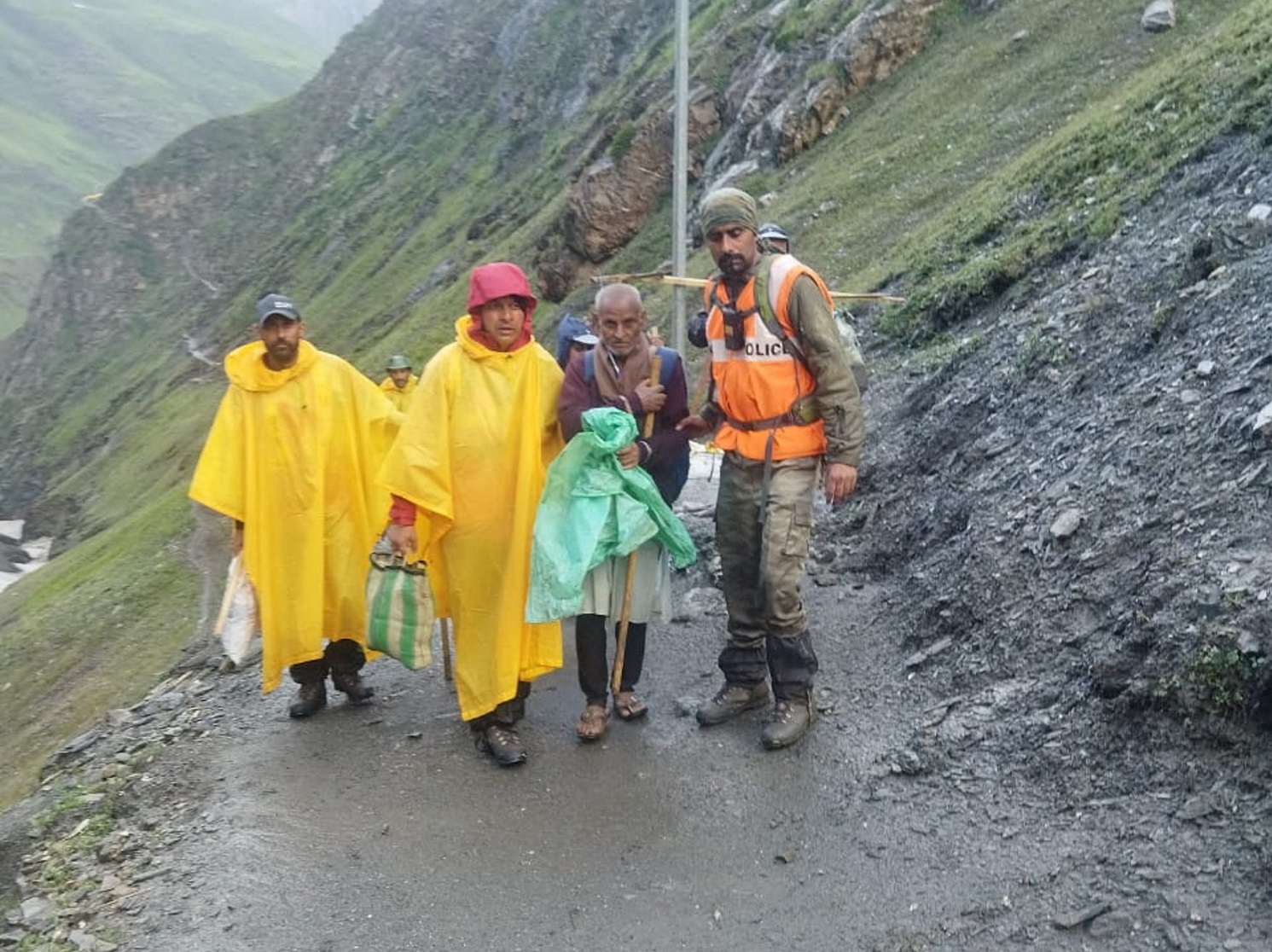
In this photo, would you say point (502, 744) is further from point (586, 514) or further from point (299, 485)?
point (299, 485)

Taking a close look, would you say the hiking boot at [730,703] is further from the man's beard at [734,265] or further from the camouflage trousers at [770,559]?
the man's beard at [734,265]

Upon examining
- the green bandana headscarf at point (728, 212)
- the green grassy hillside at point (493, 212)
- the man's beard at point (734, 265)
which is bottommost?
the green grassy hillside at point (493, 212)

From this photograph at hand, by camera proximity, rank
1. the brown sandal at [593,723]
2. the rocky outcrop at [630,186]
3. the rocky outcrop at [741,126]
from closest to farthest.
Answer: the brown sandal at [593,723] → the rocky outcrop at [741,126] → the rocky outcrop at [630,186]

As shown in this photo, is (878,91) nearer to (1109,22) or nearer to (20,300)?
(1109,22)

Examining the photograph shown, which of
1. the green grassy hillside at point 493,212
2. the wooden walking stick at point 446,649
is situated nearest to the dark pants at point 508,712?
the wooden walking stick at point 446,649

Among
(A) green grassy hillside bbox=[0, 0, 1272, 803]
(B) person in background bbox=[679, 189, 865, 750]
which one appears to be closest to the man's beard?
(B) person in background bbox=[679, 189, 865, 750]

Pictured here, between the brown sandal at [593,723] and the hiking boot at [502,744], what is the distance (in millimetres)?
303

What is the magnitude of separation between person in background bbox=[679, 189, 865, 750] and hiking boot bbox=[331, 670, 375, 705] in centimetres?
223

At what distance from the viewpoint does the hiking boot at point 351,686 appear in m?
6.41

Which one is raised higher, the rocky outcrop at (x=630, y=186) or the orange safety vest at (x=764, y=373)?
the orange safety vest at (x=764, y=373)

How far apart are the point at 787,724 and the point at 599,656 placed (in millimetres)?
944

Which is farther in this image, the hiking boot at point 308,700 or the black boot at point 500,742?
the hiking boot at point 308,700

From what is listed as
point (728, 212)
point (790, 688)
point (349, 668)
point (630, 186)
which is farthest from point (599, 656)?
point (630, 186)

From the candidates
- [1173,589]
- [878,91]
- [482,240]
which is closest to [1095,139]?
[1173,589]
